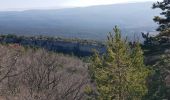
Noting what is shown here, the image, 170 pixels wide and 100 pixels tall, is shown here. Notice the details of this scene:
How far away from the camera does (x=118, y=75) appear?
17984mm

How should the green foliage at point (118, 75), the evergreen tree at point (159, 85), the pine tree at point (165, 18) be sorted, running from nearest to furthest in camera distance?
the green foliage at point (118, 75) < the pine tree at point (165, 18) < the evergreen tree at point (159, 85)

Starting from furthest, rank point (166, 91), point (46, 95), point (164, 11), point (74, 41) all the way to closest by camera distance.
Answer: point (74, 41) < point (166, 91) < point (164, 11) < point (46, 95)

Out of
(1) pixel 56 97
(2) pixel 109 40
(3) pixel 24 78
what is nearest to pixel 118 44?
(2) pixel 109 40

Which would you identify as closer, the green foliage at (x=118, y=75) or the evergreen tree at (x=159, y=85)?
the green foliage at (x=118, y=75)

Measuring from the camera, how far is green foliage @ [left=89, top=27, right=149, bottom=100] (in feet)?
58.5

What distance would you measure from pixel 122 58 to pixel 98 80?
1.39 meters

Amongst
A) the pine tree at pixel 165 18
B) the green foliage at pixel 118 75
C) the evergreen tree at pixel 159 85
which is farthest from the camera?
the evergreen tree at pixel 159 85

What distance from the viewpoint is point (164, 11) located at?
19281 millimetres

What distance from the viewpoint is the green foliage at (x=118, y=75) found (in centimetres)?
1783

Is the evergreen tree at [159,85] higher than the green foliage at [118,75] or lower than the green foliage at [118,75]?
lower

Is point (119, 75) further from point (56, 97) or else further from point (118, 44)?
point (56, 97)

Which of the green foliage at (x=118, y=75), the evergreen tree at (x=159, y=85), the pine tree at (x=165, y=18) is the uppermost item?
the pine tree at (x=165, y=18)

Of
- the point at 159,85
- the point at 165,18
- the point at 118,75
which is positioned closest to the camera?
the point at 118,75

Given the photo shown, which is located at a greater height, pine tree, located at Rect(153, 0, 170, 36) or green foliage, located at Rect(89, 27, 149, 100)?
pine tree, located at Rect(153, 0, 170, 36)
